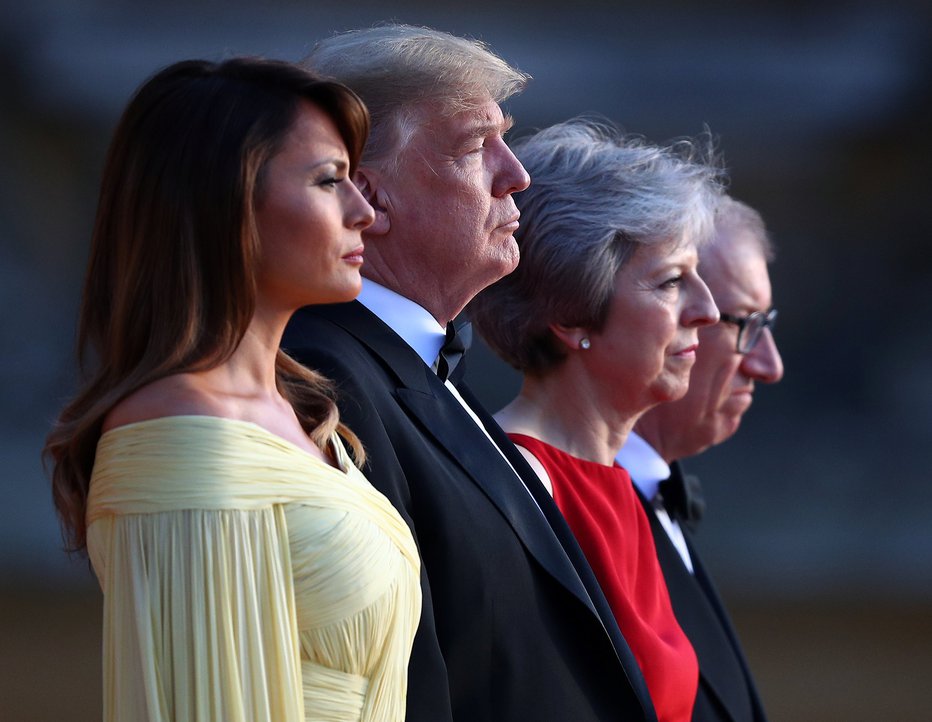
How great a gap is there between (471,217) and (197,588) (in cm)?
93

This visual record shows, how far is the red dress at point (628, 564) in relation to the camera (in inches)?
104

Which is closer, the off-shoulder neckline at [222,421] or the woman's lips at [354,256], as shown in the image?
the off-shoulder neckline at [222,421]

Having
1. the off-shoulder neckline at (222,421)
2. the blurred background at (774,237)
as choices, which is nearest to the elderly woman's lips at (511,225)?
the off-shoulder neckline at (222,421)

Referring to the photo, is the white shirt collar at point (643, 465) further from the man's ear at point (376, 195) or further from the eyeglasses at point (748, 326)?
the man's ear at point (376, 195)

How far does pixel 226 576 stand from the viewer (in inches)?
67.0

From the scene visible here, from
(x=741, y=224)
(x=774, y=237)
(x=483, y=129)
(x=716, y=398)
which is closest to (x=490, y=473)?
(x=483, y=129)

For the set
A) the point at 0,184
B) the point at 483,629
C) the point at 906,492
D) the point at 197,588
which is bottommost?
the point at 906,492

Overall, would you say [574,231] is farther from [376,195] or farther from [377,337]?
[377,337]

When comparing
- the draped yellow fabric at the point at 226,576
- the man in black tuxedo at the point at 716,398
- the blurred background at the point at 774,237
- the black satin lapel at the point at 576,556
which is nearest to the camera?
the draped yellow fabric at the point at 226,576

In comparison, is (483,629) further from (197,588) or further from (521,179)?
(521,179)

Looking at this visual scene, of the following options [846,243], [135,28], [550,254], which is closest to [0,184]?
[135,28]

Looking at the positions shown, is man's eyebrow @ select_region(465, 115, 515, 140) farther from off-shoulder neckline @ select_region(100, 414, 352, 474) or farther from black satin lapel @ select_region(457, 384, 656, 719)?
off-shoulder neckline @ select_region(100, 414, 352, 474)

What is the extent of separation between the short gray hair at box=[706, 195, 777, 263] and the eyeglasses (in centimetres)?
18

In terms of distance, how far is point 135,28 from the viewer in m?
8.20
